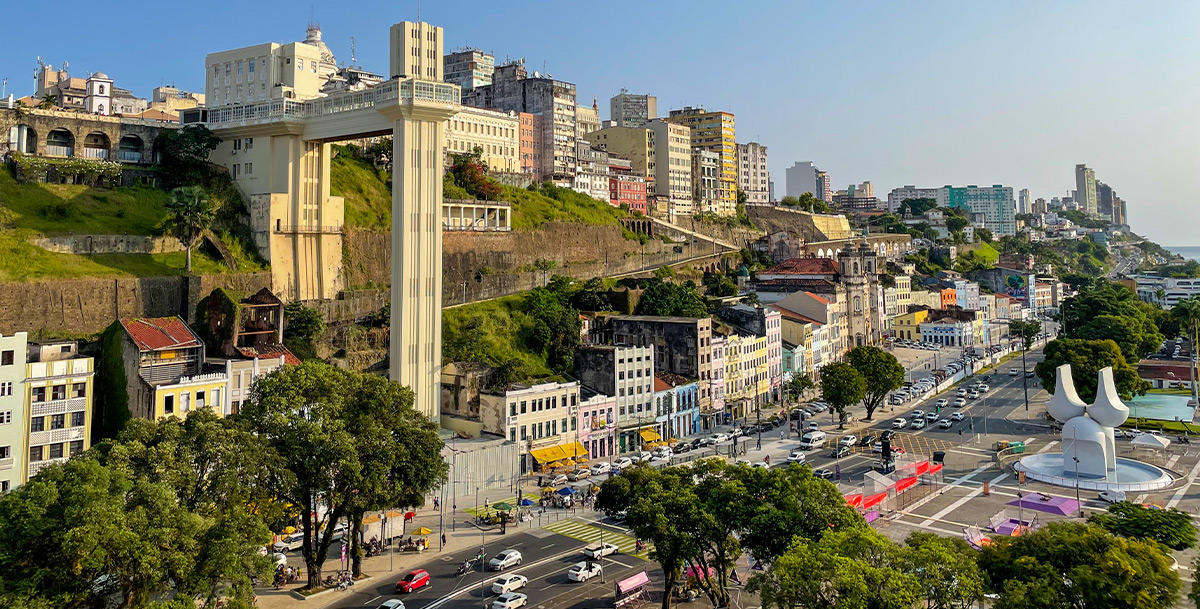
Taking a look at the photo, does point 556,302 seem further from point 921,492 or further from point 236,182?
point 921,492

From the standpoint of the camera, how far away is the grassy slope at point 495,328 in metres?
69.9

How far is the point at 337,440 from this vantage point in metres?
34.8

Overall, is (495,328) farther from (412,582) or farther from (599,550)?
(412,582)

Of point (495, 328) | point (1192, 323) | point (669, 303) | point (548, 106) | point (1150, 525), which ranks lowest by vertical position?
point (1150, 525)

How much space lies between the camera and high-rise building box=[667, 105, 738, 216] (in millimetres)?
155875

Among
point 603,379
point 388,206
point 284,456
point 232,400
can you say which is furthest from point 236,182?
point 284,456

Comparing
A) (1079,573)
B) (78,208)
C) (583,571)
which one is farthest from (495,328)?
(1079,573)

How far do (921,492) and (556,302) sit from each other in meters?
39.3

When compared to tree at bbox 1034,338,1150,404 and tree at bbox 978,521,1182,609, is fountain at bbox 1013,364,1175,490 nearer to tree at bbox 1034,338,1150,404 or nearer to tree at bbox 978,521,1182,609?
tree at bbox 1034,338,1150,404

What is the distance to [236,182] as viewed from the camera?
225 ft

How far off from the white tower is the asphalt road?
15742 millimetres

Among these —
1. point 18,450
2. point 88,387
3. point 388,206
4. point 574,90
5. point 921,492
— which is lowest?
point 921,492

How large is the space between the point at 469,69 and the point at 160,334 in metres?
103

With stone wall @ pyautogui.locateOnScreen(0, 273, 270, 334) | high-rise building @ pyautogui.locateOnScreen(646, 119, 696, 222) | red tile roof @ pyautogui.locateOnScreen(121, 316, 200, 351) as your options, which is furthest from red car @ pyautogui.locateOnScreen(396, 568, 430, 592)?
high-rise building @ pyautogui.locateOnScreen(646, 119, 696, 222)
